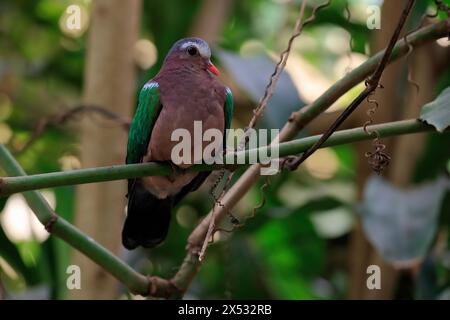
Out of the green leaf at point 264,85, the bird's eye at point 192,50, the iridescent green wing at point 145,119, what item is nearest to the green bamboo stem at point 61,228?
the iridescent green wing at point 145,119

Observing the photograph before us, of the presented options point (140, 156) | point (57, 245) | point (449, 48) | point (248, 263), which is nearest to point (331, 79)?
point (449, 48)

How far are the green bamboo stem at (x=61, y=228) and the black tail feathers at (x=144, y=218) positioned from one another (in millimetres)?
419

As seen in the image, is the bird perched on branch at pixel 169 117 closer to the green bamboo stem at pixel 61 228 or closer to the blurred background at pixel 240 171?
the blurred background at pixel 240 171

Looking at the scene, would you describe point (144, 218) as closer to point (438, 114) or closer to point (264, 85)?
point (264, 85)

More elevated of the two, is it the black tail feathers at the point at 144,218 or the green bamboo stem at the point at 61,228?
the black tail feathers at the point at 144,218

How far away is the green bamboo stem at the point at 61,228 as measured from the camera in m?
1.62

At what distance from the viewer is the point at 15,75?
352 cm

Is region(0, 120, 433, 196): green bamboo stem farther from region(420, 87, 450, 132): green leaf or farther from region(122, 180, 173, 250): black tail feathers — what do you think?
region(122, 180, 173, 250): black tail feathers

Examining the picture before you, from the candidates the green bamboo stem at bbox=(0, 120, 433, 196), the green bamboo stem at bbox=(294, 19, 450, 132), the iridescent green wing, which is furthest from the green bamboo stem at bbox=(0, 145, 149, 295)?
the green bamboo stem at bbox=(294, 19, 450, 132)

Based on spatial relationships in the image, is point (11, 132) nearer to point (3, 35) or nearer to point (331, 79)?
point (3, 35)

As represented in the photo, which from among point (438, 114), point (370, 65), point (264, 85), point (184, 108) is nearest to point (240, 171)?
point (264, 85)
